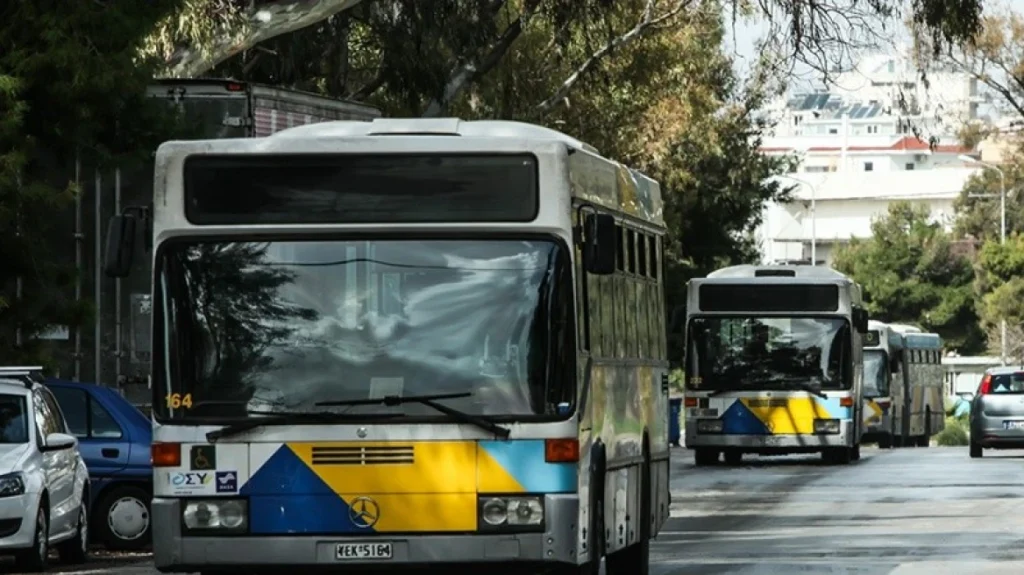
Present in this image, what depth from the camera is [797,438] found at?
38.3 metres

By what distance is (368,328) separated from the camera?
12969 mm

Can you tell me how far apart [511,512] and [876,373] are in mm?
43811

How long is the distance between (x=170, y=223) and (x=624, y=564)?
15.1ft

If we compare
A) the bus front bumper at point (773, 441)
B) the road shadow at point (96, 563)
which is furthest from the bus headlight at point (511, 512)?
the bus front bumper at point (773, 441)

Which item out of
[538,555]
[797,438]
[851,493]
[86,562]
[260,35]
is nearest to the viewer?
[538,555]

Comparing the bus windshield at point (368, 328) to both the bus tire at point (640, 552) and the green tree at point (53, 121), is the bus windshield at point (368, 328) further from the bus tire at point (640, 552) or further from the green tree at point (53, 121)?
the green tree at point (53, 121)

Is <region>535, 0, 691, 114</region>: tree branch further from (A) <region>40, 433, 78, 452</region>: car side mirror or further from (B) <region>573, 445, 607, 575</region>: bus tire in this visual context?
(B) <region>573, 445, 607, 575</region>: bus tire

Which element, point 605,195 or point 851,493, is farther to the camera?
point 851,493

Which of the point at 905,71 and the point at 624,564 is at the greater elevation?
the point at 905,71

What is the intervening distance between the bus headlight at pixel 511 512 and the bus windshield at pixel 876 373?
4346cm

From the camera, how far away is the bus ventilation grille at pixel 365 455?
42.2 ft

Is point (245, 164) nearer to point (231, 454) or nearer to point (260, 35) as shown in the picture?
point (231, 454)

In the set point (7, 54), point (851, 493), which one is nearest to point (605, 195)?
point (7, 54)

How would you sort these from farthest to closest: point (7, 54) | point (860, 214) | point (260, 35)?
point (860, 214) < point (260, 35) < point (7, 54)
